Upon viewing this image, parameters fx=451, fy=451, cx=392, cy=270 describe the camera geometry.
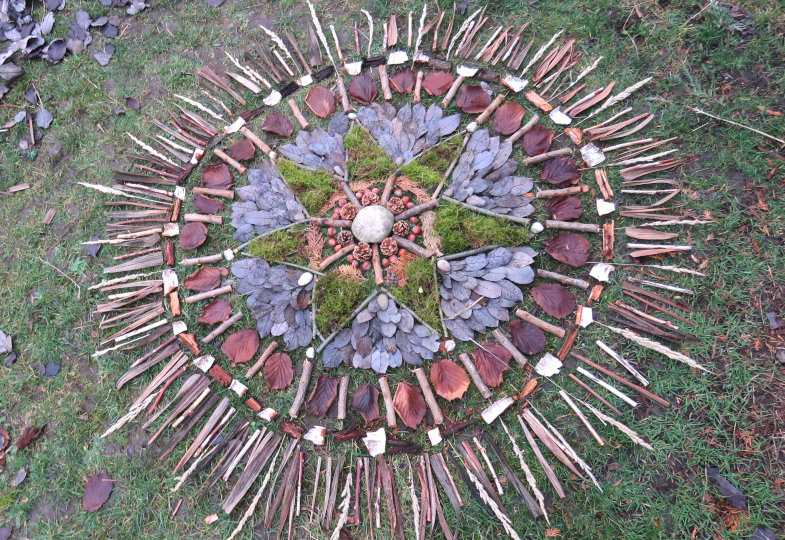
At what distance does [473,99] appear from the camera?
14.0 feet

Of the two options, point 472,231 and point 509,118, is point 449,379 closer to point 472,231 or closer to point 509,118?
point 472,231

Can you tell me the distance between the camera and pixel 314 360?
3.88 m

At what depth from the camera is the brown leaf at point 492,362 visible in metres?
3.66

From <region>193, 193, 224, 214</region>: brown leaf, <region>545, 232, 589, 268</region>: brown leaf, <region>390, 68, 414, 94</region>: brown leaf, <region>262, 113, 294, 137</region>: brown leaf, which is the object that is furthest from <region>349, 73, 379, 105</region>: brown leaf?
<region>545, 232, 589, 268</region>: brown leaf

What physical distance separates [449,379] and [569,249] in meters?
1.49

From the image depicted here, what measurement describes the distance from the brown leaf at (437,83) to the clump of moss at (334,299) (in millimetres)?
2039

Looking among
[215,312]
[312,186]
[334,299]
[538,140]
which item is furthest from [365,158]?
[215,312]

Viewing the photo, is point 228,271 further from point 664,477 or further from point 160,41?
point 664,477

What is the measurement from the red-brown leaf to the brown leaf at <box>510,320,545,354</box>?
20 centimetres

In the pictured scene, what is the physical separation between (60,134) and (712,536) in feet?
Answer: 23.2

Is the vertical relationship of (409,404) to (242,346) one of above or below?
below

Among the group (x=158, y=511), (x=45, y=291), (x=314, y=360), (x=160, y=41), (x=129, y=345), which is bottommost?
(x=158, y=511)

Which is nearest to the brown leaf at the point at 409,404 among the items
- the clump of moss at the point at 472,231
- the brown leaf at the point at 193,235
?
the clump of moss at the point at 472,231

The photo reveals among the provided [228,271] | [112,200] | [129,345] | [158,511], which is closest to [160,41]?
[112,200]
